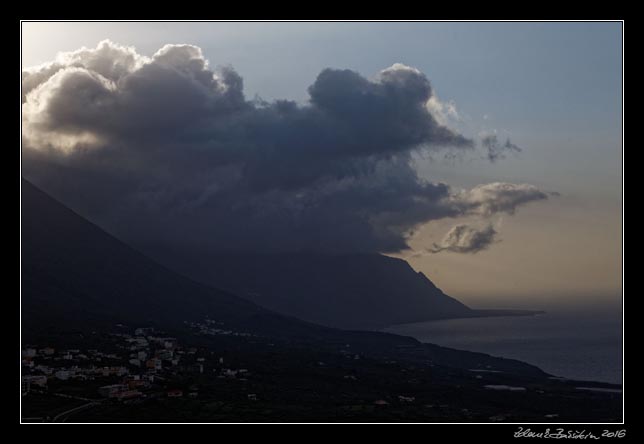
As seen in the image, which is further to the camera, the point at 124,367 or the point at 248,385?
the point at 248,385

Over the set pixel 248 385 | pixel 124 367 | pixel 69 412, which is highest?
pixel 69 412

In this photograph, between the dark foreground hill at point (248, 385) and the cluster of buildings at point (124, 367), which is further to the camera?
the cluster of buildings at point (124, 367)

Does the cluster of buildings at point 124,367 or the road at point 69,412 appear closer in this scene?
the road at point 69,412

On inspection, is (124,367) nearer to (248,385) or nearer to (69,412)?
(248,385)

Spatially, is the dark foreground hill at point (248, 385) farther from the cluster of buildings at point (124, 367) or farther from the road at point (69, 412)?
the cluster of buildings at point (124, 367)

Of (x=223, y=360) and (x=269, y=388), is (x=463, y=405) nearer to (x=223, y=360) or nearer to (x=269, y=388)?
(x=269, y=388)

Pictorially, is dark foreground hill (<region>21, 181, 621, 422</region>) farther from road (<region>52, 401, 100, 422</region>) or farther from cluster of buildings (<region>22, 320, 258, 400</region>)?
cluster of buildings (<region>22, 320, 258, 400</region>)

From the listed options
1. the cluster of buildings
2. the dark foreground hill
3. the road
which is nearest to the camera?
the road

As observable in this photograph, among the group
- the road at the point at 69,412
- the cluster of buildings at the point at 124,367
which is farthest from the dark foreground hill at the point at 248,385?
the cluster of buildings at the point at 124,367

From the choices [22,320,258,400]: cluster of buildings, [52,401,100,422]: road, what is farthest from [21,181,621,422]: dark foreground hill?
[22,320,258,400]: cluster of buildings

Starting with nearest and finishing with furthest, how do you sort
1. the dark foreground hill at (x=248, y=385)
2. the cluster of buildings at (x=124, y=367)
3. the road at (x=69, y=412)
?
Result: the road at (x=69, y=412), the dark foreground hill at (x=248, y=385), the cluster of buildings at (x=124, y=367)

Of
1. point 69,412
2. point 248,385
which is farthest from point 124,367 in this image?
point 69,412

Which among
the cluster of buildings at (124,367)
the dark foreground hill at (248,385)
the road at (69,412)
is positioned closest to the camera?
the road at (69,412)
